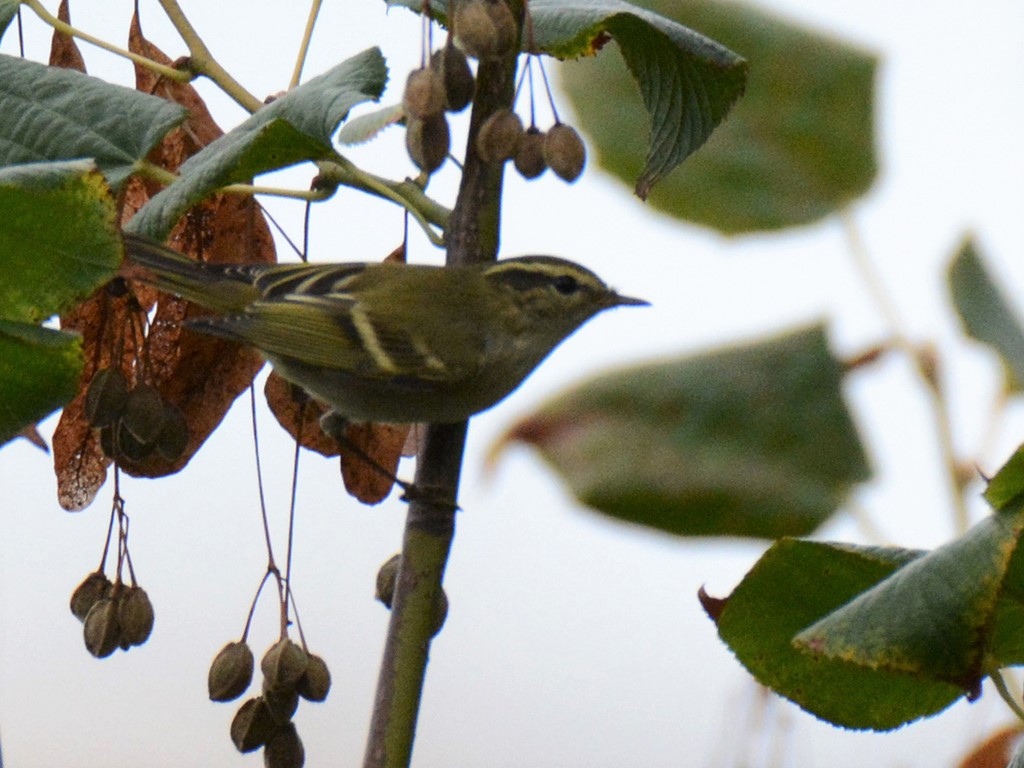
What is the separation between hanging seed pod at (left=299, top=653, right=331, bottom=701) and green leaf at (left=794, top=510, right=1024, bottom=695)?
55 cm

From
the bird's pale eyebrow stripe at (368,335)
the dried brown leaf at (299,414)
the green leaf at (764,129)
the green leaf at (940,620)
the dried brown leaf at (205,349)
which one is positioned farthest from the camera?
the green leaf at (764,129)

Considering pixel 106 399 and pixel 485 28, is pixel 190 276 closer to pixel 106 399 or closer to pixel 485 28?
pixel 106 399

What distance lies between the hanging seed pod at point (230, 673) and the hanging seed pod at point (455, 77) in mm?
596

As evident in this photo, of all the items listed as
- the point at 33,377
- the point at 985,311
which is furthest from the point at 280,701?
the point at 985,311

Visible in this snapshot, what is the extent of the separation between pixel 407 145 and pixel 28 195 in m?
0.29

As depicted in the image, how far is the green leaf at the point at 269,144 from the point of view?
1118 mm

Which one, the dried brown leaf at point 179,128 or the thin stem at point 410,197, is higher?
the dried brown leaf at point 179,128

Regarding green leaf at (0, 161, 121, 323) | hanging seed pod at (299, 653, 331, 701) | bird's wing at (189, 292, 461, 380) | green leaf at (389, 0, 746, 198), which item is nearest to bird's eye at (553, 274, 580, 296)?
bird's wing at (189, 292, 461, 380)

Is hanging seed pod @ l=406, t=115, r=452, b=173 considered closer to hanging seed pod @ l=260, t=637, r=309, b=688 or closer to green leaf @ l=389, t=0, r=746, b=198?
green leaf @ l=389, t=0, r=746, b=198

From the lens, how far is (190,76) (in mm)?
1285

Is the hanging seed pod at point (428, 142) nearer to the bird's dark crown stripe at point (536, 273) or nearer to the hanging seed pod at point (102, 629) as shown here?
the hanging seed pod at point (102, 629)

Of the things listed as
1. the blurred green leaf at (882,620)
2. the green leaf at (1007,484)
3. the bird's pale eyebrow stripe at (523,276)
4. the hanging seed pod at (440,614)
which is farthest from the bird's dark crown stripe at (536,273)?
the green leaf at (1007,484)

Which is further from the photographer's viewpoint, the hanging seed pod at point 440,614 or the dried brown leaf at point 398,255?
the dried brown leaf at point 398,255

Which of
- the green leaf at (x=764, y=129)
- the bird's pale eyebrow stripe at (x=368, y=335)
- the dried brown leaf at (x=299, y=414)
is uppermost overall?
the green leaf at (x=764, y=129)
